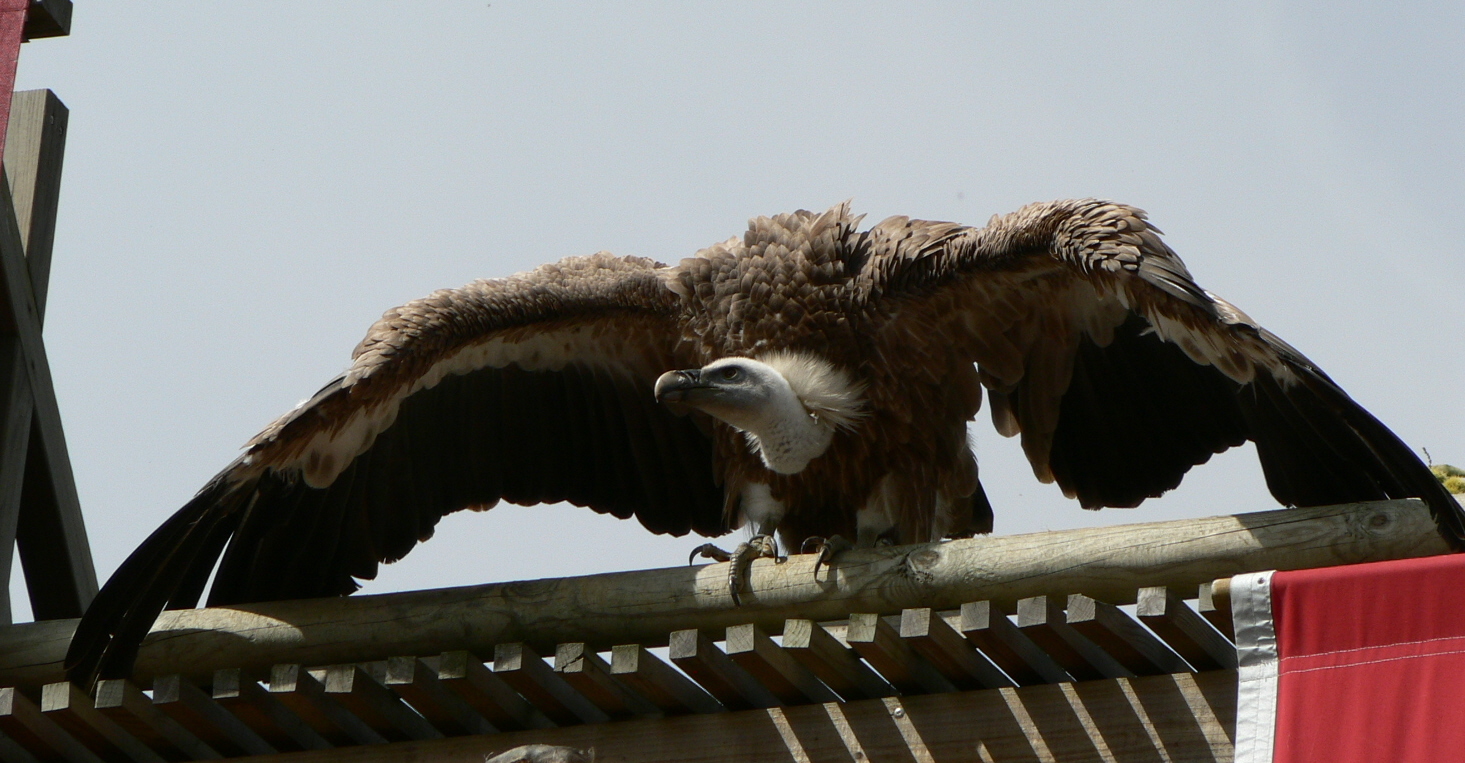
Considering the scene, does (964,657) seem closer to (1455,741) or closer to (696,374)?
(1455,741)

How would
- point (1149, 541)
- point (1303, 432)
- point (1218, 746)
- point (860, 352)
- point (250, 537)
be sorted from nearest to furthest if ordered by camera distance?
point (1218, 746) < point (1149, 541) < point (1303, 432) < point (250, 537) < point (860, 352)

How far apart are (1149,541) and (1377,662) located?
0.54 m

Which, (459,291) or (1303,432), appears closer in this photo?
(1303,432)

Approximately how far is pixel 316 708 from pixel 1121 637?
74.4 inches

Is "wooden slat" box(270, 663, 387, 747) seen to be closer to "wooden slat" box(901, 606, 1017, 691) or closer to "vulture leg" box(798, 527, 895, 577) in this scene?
"vulture leg" box(798, 527, 895, 577)

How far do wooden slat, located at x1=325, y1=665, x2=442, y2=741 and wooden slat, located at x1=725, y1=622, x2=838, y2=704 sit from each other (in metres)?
0.86

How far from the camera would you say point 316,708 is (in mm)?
4227

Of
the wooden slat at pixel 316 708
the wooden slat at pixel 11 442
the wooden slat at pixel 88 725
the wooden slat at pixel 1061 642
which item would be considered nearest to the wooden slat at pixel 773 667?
the wooden slat at pixel 1061 642

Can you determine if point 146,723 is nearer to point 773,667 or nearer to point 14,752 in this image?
point 14,752

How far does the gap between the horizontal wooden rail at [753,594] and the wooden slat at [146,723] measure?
125 mm

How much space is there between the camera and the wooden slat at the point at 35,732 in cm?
426

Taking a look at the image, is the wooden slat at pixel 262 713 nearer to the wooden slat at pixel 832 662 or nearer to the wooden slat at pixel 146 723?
the wooden slat at pixel 146 723

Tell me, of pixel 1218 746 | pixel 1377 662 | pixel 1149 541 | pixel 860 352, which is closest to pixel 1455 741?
pixel 1377 662

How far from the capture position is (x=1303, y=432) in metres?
4.12
